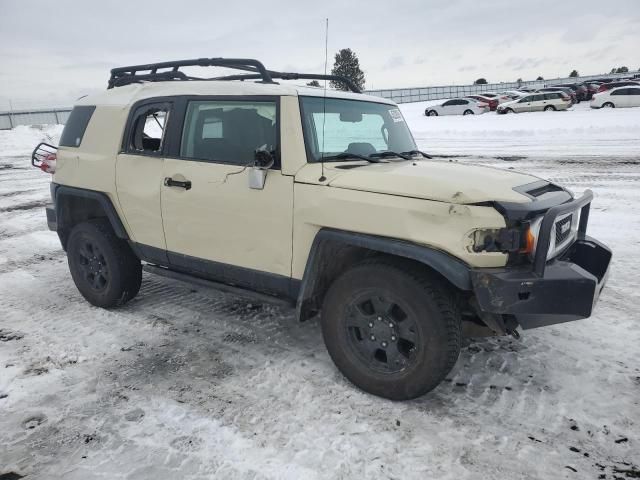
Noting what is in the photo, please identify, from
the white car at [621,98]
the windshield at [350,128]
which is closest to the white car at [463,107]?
the white car at [621,98]

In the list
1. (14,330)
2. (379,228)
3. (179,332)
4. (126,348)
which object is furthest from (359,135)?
(14,330)

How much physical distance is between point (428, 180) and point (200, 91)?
2044 millimetres

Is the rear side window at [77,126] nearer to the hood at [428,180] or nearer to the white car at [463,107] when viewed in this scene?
the hood at [428,180]

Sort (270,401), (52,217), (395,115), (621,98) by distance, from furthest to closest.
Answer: (621,98)
(52,217)
(395,115)
(270,401)

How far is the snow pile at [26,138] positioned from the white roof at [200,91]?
20330 mm

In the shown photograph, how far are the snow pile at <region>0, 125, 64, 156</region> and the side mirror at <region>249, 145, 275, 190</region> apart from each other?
73.3 feet

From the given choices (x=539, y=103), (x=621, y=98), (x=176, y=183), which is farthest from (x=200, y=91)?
(x=539, y=103)

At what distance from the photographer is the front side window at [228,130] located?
11.5 feet

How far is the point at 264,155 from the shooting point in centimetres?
324

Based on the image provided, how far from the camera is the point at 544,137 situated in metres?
17.9

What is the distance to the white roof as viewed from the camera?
3572 millimetres

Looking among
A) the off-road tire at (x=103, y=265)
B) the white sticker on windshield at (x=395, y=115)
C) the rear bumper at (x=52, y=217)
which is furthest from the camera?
the rear bumper at (x=52, y=217)

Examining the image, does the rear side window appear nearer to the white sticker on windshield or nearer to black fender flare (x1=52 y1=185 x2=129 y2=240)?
black fender flare (x1=52 y1=185 x2=129 y2=240)

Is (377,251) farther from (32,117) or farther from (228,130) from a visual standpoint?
(32,117)
